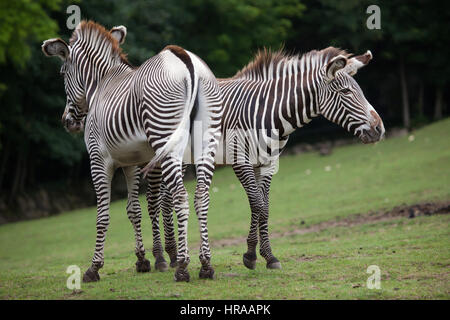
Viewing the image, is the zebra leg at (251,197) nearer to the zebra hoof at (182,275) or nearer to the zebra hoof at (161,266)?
the zebra hoof at (161,266)

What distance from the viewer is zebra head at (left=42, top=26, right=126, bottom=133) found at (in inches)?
303

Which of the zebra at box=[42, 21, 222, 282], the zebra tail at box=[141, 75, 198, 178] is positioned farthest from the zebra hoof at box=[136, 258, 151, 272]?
the zebra tail at box=[141, 75, 198, 178]

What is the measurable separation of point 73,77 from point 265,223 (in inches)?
131

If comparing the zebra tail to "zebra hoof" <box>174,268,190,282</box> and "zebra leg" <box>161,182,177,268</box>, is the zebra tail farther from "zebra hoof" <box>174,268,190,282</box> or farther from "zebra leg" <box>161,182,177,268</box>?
"zebra leg" <box>161,182,177,268</box>

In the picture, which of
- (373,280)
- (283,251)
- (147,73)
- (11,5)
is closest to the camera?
(373,280)

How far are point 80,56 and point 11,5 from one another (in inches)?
361

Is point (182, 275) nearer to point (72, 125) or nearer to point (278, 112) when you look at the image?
point (278, 112)

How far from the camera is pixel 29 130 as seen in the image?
2205cm

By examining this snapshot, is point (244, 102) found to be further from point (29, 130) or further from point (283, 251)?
point (29, 130)

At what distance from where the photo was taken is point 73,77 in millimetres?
7910

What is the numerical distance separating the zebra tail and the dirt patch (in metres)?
6.08

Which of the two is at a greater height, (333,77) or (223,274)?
(333,77)

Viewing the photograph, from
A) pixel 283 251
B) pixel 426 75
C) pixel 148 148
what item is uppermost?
pixel 426 75
